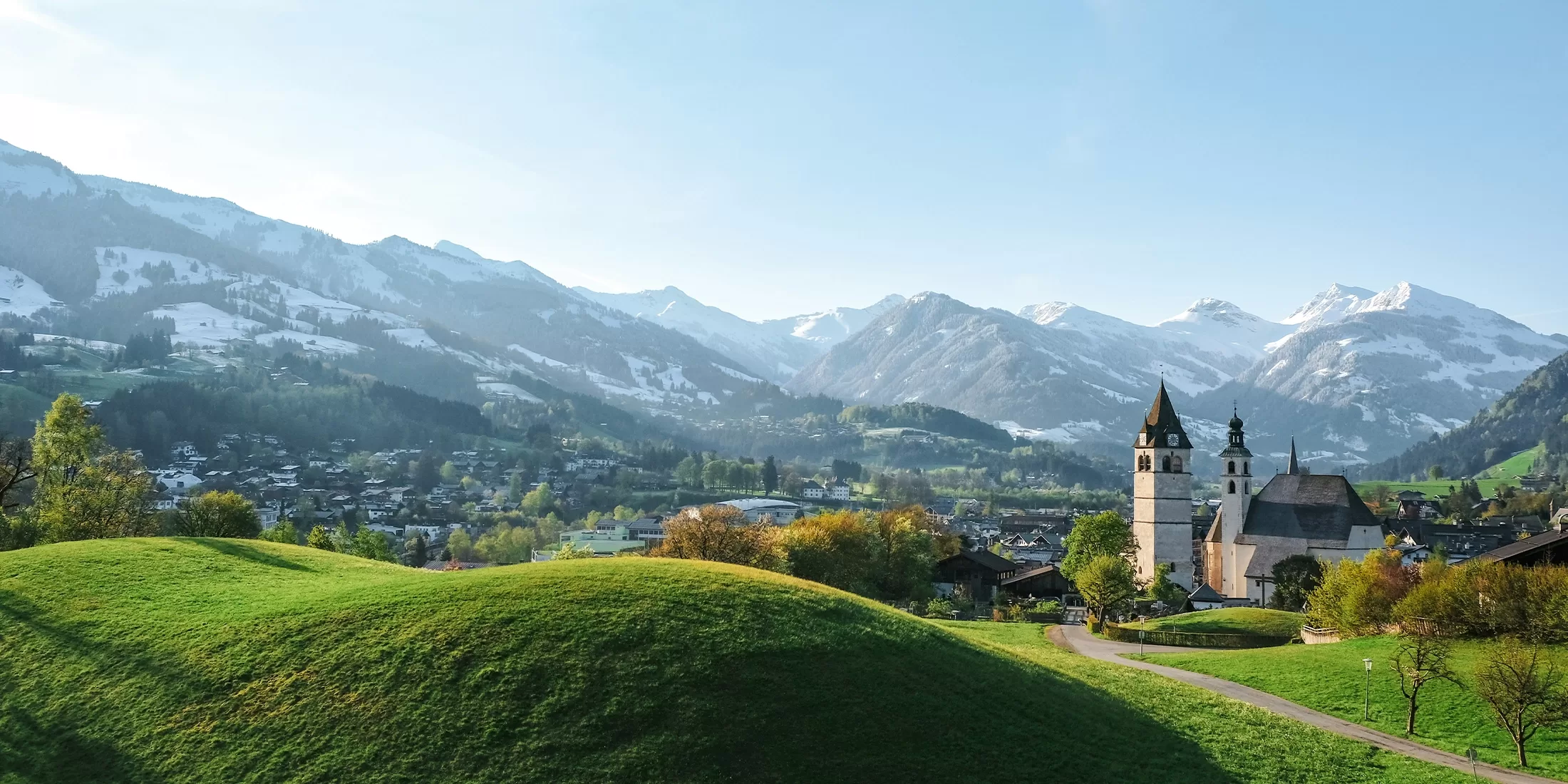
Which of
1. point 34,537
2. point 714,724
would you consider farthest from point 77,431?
point 714,724

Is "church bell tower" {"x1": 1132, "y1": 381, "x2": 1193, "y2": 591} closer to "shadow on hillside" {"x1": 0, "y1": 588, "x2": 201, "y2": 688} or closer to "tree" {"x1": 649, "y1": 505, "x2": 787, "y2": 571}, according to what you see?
"tree" {"x1": 649, "y1": 505, "x2": 787, "y2": 571}

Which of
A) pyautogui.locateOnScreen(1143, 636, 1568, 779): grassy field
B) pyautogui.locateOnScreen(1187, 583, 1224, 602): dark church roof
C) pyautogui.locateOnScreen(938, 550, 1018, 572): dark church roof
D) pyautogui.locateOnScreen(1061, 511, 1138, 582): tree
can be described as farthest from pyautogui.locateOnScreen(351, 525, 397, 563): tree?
pyautogui.locateOnScreen(1187, 583, 1224, 602): dark church roof

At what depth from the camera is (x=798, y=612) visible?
40250 millimetres

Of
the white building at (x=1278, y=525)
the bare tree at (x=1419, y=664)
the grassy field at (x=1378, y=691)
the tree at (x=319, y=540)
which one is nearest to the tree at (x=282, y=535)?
the tree at (x=319, y=540)

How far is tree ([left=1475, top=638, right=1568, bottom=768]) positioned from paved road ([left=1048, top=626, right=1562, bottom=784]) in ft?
6.34

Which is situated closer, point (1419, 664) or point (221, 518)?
point (1419, 664)

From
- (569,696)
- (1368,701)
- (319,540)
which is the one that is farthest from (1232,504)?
(569,696)

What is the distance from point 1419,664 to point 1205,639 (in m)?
31.7

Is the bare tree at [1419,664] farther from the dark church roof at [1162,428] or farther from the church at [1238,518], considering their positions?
the dark church roof at [1162,428]

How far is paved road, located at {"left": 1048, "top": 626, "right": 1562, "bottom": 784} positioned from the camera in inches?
1535

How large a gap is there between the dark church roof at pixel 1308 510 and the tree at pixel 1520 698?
74.6 metres

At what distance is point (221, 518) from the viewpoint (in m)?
84.2

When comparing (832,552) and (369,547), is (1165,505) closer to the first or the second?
(832,552)

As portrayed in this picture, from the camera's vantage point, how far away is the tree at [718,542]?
86562 millimetres
